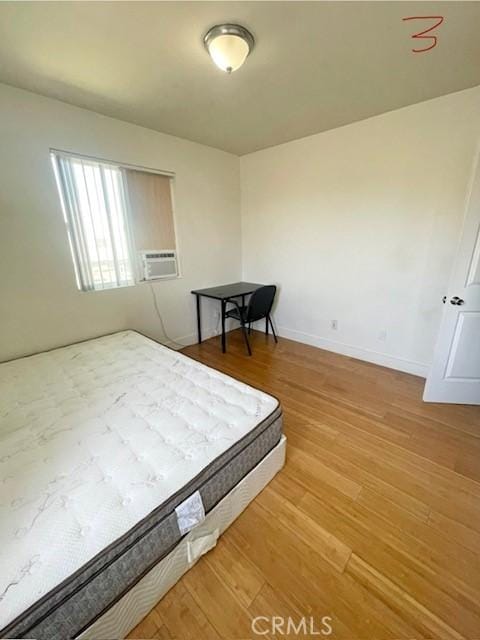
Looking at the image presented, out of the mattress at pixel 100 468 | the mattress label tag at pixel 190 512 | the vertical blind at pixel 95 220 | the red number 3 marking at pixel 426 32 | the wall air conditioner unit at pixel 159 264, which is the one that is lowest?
the mattress label tag at pixel 190 512

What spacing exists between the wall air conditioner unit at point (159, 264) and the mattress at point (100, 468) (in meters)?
1.26

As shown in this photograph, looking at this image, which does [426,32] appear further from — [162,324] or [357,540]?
[162,324]

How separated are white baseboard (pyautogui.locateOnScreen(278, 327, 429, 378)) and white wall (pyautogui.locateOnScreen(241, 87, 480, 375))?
11 mm

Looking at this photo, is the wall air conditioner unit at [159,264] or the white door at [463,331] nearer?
the white door at [463,331]

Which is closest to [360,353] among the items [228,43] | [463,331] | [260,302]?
[463,331]

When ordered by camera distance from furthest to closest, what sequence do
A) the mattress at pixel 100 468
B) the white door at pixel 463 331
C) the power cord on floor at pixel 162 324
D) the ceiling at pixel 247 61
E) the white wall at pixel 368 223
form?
1. the power cord on floor at pixel 162 324
2. the white wall at pixel 368 223
3. the white door at pixel 463 331
4. the ceiling at pixel 247 61
5. the mattress at pixel 100 468

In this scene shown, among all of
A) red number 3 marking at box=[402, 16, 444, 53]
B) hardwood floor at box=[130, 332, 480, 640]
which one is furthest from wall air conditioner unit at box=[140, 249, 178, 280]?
red number 3 marking at box=[402, 16, 444, 53]

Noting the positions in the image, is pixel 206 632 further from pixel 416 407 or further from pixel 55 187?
pixel 55 187

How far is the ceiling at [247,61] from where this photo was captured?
1282 mm

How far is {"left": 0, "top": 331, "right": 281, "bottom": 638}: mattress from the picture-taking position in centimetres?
79

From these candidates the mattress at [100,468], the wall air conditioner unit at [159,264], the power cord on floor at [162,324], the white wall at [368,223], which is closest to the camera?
the mattress at [100,468]

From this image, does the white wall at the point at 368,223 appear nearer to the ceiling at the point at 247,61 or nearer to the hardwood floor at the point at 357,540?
the ceiling at the point at 247,61

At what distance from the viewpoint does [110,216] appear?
2.50 meters

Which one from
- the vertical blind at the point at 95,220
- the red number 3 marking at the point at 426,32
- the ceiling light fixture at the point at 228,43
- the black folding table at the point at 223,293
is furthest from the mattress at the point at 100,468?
the red number 3 marking at the point at 426,32
